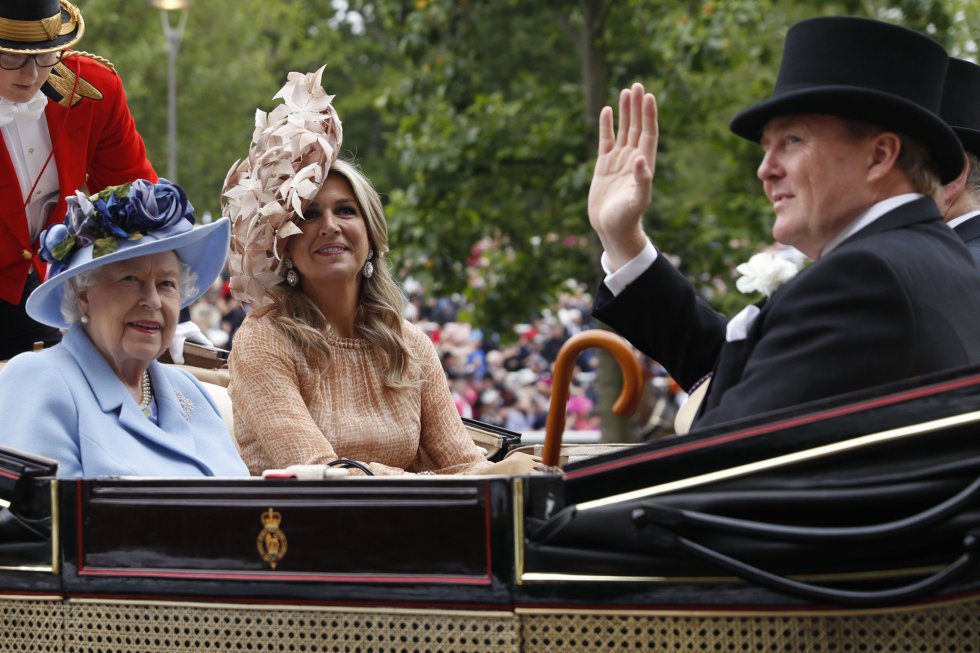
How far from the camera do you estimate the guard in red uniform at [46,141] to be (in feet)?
11.9

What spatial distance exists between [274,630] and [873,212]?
57.1 inches

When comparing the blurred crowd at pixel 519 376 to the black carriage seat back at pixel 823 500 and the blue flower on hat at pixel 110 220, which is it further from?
the black carriage seat back at pixel 823 500

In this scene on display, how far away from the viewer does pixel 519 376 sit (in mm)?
13555

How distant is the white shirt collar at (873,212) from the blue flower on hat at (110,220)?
5.20ft

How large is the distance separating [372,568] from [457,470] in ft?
4.35

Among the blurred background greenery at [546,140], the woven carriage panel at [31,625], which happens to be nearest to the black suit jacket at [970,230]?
the woven carriage panel at [31,625]

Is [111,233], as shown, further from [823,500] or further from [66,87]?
[823,500]

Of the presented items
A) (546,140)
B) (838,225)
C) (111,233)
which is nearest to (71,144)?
(111,233)

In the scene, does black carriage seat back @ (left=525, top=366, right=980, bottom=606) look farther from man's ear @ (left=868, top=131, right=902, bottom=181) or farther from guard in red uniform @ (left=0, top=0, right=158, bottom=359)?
guard in red uniform @ (left=0, top=0, right=158, bottom=359)

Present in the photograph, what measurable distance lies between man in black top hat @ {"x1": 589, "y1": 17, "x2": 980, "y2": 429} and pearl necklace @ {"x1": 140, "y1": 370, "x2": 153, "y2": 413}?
1.20 metres

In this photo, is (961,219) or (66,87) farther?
(961,219)

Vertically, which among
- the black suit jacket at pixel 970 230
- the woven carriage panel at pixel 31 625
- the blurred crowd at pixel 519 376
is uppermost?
the black suit jacket at pixel 970 230

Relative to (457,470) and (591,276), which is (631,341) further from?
(591,276)

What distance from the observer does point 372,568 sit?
2484mm
